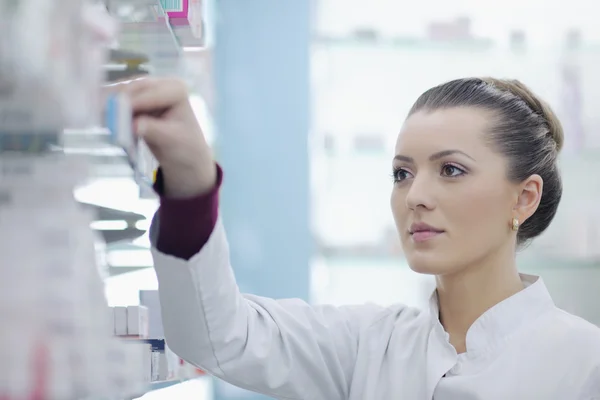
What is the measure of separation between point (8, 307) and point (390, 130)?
255 centimetres

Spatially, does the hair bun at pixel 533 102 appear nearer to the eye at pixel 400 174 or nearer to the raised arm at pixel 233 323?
the eye at pixel 400 174

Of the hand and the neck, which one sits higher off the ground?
the hand

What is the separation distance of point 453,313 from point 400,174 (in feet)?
1.00

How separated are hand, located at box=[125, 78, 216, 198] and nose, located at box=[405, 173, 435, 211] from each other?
21.6 inches

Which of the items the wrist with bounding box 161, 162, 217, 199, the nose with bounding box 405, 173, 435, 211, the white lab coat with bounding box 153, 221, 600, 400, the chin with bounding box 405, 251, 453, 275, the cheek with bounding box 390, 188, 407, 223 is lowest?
the white lab coat with bounding box 153, 221, 600, 400

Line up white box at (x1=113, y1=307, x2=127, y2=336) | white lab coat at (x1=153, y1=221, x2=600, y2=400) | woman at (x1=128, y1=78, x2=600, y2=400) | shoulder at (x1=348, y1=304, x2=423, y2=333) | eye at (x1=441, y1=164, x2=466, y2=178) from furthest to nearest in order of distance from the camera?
shoulder at (x1=348, y1=304, x2=423, y2=333)
eye at (x1=441, y1=164, x2=466, y2=178)
woman at (x1=128, y1=78, x2=600, y2=400)
white lab coat at (x1=153, y1=221, x2=600, y2=400)
white box at (x1=113, y1=307, x2=127, y2=336)

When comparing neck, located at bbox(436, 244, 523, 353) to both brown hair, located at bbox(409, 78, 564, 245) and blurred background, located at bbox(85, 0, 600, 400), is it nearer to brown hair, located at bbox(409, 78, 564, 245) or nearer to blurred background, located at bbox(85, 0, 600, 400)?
brown hair, located at bbox(409, 78, 564, 245)

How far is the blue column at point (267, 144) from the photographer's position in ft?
8.89

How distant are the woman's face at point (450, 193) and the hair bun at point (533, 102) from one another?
0.14 meters

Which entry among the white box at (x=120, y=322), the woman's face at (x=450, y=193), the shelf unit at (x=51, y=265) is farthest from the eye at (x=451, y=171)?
the shelf unit at (x=51, y=265)

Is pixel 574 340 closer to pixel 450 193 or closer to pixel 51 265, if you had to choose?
pixel 450 193

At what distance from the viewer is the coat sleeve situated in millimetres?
957

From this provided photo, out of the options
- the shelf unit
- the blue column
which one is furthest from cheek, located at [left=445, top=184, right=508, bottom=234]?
the blue column

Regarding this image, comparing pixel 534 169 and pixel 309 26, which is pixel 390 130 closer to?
pixel 309 26
